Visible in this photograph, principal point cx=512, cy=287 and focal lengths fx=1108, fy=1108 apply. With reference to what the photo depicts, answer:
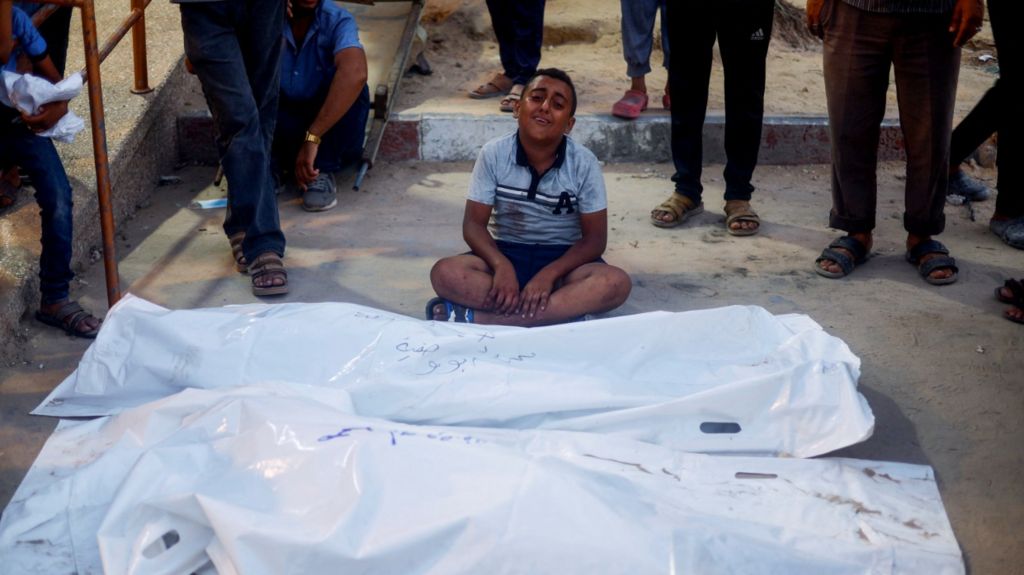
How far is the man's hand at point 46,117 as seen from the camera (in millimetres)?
3195

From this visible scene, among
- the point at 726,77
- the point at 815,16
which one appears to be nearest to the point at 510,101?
the point at 726,77

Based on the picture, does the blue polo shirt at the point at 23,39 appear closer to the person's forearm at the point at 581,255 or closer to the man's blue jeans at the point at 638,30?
the person's forearm at the point at 581,255

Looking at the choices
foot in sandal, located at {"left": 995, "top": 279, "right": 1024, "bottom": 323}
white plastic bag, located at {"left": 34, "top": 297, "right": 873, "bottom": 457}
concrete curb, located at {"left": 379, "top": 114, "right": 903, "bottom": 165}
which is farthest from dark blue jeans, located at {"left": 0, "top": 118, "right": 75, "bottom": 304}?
foot in sandal, located at {"left": 995, "top": 279, "right": 1024, "bottom": 323}

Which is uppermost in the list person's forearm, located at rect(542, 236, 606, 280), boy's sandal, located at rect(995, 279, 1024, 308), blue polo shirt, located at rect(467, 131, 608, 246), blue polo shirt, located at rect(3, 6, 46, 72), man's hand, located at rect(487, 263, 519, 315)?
blue polo shirt, located at rect(3, 6, 46, 72)

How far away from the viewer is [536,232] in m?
3.62

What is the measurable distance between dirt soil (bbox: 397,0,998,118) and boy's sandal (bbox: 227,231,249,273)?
5.10 ft

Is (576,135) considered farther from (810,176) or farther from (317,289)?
(317,289)

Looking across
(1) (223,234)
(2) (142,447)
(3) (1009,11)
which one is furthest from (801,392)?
(1) (223,234)

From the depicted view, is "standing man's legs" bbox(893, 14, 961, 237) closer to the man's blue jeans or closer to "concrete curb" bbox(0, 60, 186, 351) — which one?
the man's blue jeans

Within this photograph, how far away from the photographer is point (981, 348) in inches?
135

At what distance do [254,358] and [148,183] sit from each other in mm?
1964

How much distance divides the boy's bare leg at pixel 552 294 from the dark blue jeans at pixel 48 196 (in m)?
1.14

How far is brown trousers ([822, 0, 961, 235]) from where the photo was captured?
12.2 ft

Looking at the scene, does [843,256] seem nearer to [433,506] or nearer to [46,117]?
[433,506]
